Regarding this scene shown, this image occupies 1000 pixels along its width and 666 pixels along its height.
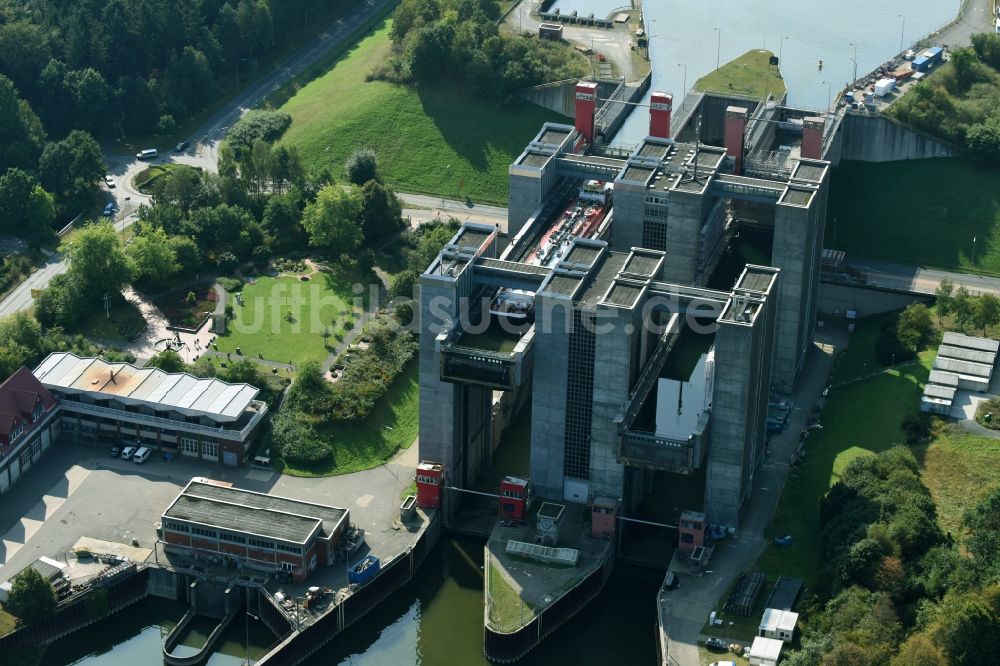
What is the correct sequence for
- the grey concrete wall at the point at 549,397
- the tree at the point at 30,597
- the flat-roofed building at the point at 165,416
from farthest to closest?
the flat-roofed building at the point at 165,416 → the grey concrete wall at the point at 549,397 → the tree at the point at 30,597

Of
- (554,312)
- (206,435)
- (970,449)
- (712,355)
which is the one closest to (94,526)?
(206,435)

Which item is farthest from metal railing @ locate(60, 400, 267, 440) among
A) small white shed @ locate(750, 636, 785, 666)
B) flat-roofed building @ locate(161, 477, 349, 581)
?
small white shed @ locate(750, 636, 785, 666)

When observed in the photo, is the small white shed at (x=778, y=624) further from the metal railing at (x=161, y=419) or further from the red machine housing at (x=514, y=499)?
the metal railing at (x=161, y=419)

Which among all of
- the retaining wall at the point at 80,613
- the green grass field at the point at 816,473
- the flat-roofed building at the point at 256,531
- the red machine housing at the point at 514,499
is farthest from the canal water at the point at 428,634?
the green grass field at the point at 816,473

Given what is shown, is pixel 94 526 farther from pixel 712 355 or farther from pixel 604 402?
pixel 712 355

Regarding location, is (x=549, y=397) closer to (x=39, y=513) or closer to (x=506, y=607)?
(x=506, y=607)
